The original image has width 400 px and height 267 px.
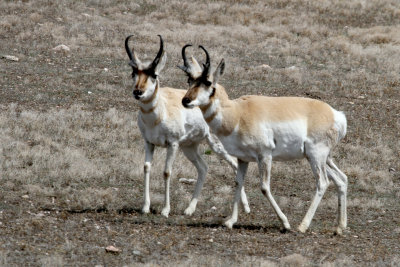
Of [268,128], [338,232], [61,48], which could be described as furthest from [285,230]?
[61,48]

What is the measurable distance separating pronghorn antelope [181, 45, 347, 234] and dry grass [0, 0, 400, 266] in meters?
0.79

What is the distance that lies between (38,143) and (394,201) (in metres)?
7.82

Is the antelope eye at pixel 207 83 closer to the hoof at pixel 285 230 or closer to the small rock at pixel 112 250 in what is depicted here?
the hoof at pixel 285 230

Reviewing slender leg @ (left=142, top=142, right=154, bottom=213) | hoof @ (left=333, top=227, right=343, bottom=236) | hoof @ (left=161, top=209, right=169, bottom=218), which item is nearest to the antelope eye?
slender leg @ (left=142, top=142, right=154, bottom=213)

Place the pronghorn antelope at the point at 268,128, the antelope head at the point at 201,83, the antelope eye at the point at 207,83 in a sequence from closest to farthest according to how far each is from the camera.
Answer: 1. the antelope head at the point at 201,83
2. the antelope eye at the point at 207,83
3. the pronghorn antelope at the point at 268,128

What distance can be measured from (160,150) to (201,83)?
235 inches

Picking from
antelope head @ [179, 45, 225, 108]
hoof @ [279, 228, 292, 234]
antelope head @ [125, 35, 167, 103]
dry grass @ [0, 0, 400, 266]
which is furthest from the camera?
antelope head @ [125, 35, 167, 103]

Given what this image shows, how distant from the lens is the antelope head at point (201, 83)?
9734 millimetres

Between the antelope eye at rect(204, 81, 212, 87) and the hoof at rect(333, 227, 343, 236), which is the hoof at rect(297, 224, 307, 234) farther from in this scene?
the antelope eye at rect(204, 81, 212, 87)

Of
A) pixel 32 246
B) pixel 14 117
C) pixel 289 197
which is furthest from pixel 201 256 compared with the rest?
pixel 14 117

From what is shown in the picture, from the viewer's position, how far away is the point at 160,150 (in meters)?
15.6

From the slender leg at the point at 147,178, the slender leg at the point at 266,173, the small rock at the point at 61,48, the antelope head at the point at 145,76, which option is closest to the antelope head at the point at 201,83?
the antelope head at the point at 145,76

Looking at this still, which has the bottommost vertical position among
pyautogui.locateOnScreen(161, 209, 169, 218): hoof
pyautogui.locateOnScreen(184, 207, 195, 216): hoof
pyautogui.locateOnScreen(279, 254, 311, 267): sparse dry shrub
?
pyautogui.locateOnScreen(184, 207, 195, 216): hoof

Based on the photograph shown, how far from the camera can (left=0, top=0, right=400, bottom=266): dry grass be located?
30.2ft
